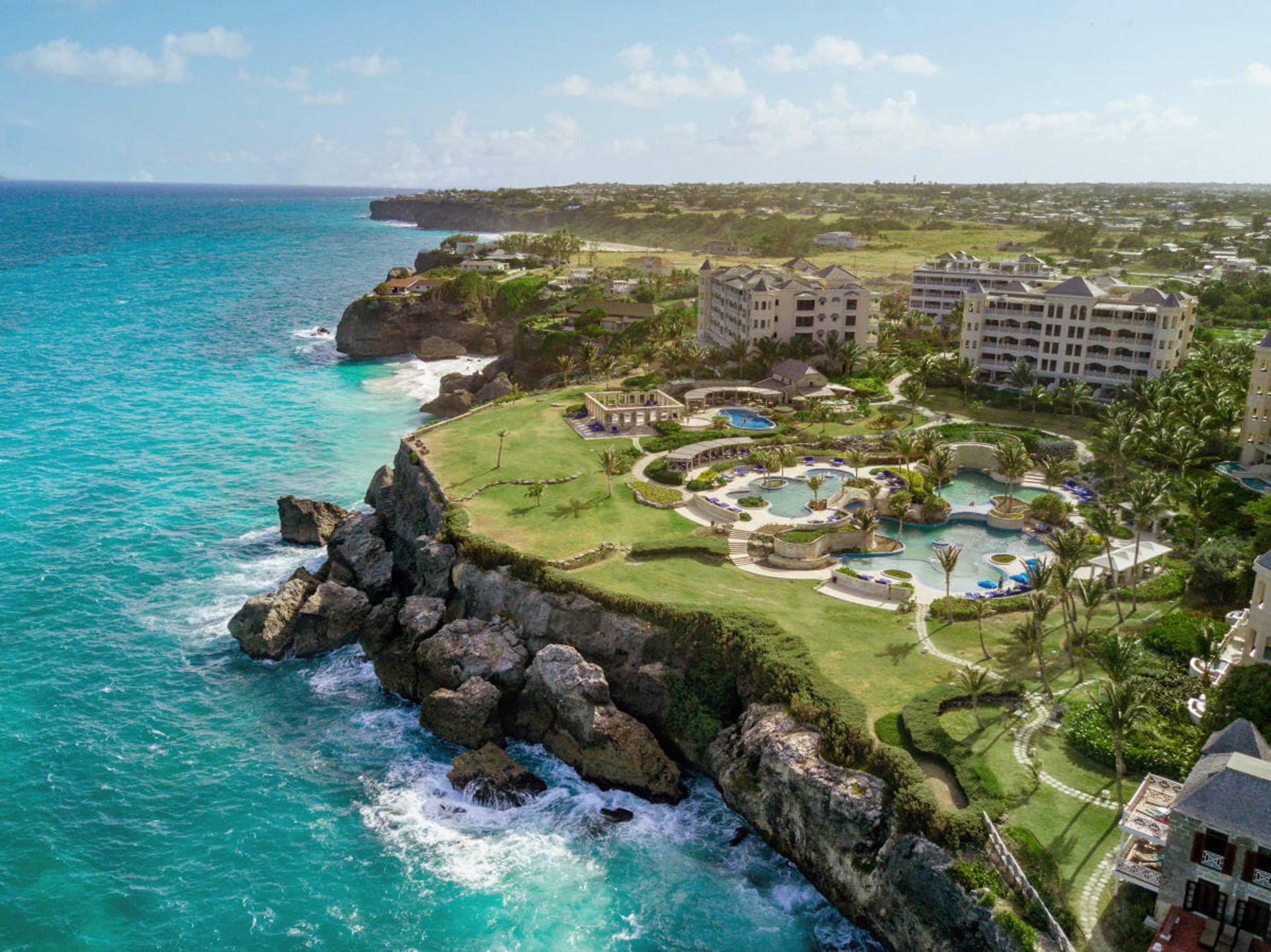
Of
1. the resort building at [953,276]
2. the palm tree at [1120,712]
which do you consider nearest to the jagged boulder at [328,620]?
the palm tree at [1120,712]

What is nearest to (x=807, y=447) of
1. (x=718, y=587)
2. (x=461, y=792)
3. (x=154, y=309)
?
(x=718, y=587)

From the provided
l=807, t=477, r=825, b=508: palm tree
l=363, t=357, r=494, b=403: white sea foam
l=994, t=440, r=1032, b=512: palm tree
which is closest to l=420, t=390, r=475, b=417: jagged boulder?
l=363, t=357, r=494, b=403: white sea foam

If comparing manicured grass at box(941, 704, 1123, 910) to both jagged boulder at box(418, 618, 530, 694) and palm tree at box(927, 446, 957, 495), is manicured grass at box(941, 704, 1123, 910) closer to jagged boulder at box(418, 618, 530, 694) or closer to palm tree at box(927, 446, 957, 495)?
jagged boulder at box(418, 618, 530, 694)

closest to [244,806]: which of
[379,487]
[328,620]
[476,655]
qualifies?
[476,655]

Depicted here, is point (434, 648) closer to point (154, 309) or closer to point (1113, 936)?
point (1113, 936)

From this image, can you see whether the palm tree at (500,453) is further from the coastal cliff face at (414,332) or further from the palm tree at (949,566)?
the coastal cliff face at (414,332)

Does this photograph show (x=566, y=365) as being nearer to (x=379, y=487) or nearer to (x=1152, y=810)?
(x=379, y=487)
